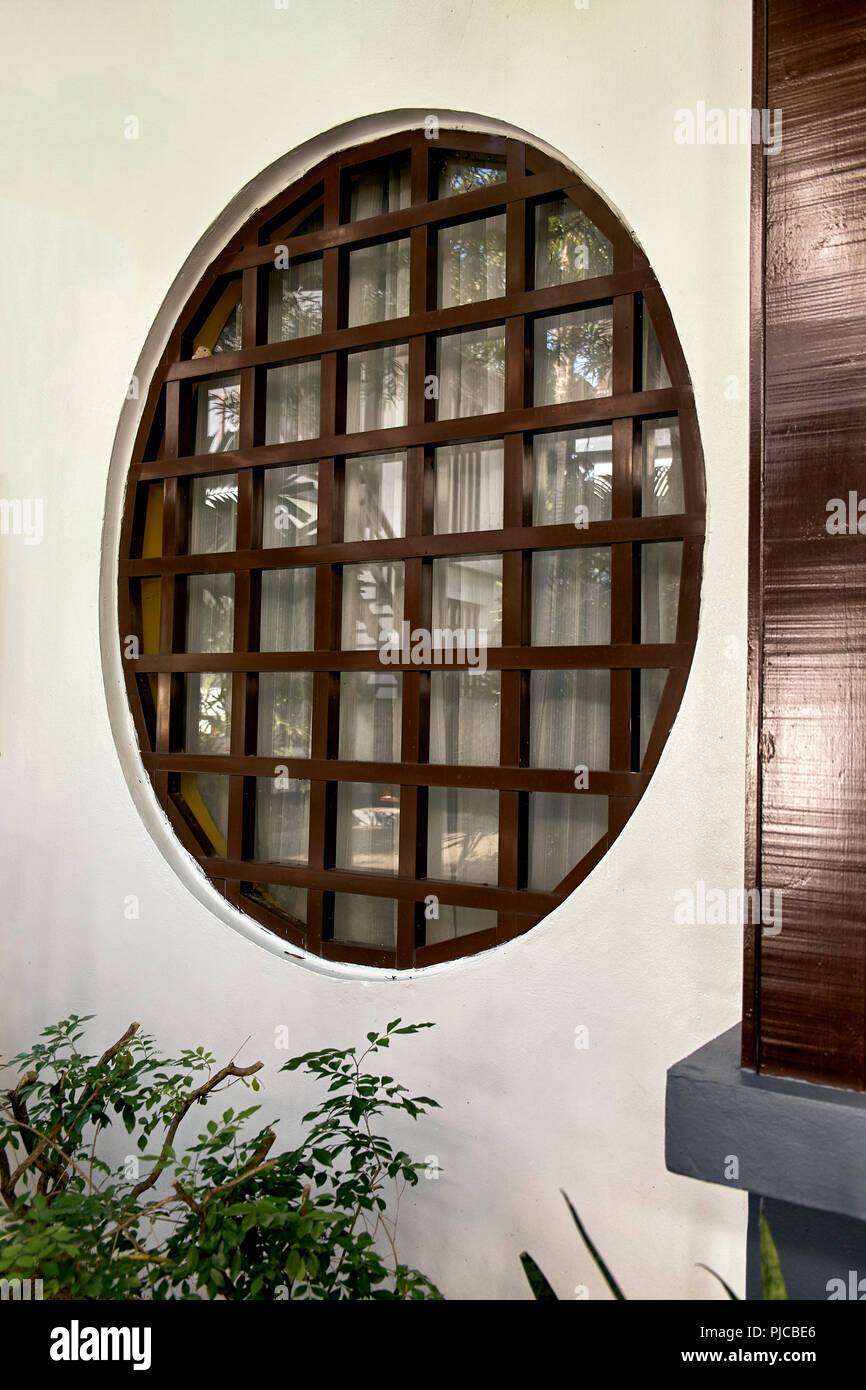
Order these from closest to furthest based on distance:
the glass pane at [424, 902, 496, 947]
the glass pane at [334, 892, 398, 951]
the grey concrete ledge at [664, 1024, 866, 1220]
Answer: the grey concrete ledge at [664, 1024, 866, 1220] < the glass pane at [424, 902, 496, 947] < the glass pane at [334, 892, 398, 951]

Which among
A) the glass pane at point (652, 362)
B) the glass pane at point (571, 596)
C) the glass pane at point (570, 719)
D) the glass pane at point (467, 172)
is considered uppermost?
the glass pane at point (467, 172)

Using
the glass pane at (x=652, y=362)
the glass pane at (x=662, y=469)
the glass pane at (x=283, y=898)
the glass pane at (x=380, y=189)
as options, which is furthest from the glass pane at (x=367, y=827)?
the glass pane at (x=380, y=189)

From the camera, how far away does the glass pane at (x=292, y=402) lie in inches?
81.6

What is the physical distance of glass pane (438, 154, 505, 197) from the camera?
1.84 m

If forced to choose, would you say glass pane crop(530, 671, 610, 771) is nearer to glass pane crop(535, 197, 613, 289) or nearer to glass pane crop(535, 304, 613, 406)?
glass pane crop(535, 304, 613, 406)

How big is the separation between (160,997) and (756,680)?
5.02ft

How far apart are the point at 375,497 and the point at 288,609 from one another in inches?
11.7

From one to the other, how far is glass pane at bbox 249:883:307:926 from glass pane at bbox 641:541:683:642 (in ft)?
2.85

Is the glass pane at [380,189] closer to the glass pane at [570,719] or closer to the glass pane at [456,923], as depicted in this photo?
the glass pane at [570,719]

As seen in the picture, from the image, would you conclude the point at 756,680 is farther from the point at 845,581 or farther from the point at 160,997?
the point at 160,997

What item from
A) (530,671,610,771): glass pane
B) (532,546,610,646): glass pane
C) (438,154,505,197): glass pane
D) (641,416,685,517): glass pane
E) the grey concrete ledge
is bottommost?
the grey concrete ledge

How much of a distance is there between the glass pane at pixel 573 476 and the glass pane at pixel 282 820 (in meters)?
0.73

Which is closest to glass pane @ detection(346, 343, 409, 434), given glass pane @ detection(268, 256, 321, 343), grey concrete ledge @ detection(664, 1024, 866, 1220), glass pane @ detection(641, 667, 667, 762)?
glass pane @ detection(268, 256, 321, 343)

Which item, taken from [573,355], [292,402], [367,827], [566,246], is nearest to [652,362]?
[573,355]
